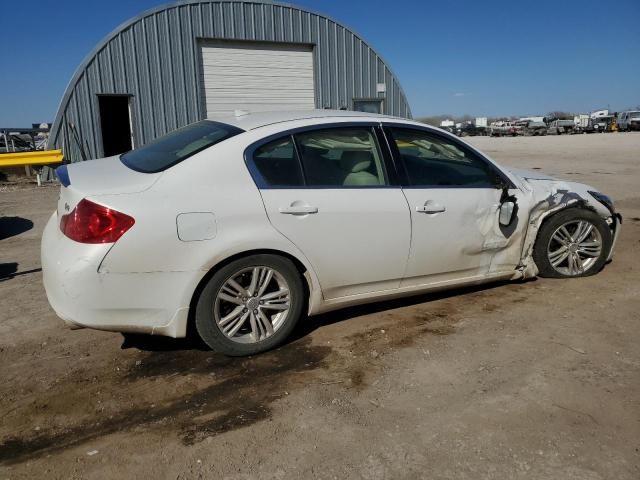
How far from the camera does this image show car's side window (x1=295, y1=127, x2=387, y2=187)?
373cm

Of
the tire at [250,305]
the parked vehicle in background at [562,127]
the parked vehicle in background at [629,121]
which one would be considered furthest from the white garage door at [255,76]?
the parked vehicle in background at [562,127]

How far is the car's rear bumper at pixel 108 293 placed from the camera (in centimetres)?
310

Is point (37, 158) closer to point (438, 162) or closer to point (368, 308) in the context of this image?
point (368, 308)

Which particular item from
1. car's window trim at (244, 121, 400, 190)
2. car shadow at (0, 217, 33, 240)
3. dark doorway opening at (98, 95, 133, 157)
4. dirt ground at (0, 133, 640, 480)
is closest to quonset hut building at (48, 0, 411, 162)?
dark doorway opening at (98, 95, 133, 157)

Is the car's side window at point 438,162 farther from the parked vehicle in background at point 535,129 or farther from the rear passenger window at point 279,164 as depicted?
the parked vehicle in background at point 535,129

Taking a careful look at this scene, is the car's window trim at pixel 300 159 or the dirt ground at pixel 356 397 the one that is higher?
the car's window trim at pixel 300 159

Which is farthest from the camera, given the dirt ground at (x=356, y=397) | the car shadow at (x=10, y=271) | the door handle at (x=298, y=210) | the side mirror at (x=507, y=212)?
the car shadow at (x=10, y=271)

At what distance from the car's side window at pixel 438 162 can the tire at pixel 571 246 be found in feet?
2.75

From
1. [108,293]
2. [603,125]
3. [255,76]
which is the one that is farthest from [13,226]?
[603,125]

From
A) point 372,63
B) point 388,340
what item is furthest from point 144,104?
point 388,340

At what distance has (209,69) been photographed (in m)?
15.6

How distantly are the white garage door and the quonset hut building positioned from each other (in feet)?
0.10

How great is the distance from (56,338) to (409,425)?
8.98 feet

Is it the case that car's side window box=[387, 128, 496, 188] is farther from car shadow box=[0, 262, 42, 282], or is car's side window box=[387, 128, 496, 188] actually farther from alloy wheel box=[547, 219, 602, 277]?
car shadow box=[0, 262, 42, 282]
